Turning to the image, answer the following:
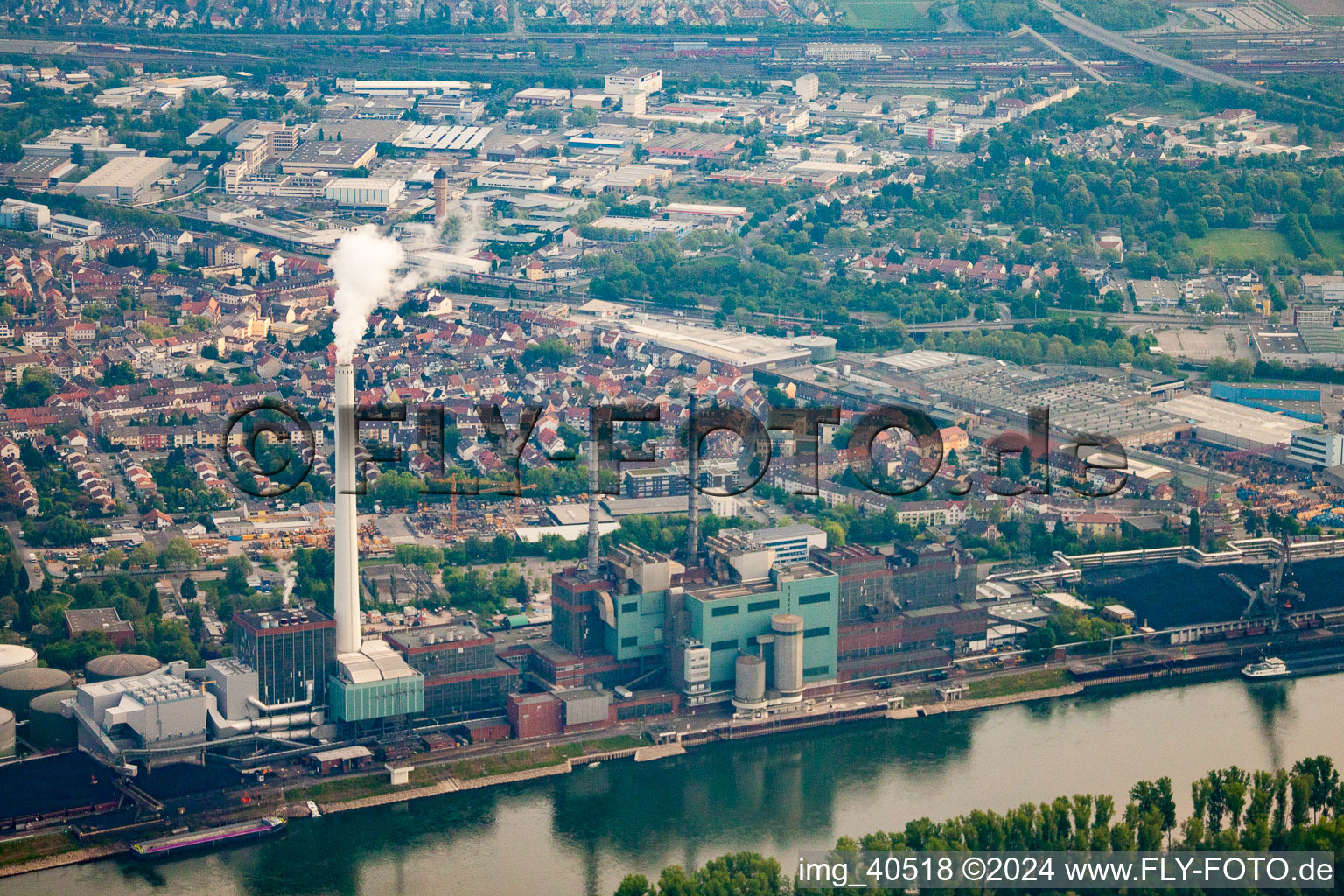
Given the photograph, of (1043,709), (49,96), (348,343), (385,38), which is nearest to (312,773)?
(348,343)

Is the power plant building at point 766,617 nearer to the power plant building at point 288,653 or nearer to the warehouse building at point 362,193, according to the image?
the power plant building at point 288,653

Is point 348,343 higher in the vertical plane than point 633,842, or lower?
higher

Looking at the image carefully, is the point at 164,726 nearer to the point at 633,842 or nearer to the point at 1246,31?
the point at 633,842

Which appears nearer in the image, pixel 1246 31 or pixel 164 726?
pixel 164 726

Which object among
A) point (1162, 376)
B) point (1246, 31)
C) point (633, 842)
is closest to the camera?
point (633, 842)

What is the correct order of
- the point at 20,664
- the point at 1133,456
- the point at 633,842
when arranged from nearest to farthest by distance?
1. the point at 633,842
2. the point at 20,664
3. the point at 1133,456

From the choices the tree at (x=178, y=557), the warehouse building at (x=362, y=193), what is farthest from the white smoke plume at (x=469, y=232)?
the tree at (x=178, y=557)
